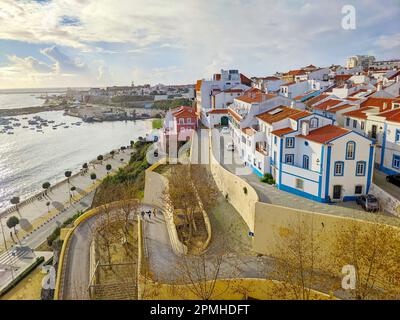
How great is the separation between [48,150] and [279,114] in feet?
101

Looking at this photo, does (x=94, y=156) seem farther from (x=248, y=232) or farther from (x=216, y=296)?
(x=216, y=296)

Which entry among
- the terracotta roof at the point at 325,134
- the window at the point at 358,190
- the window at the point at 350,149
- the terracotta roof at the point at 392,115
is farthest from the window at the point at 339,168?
the terracotta roof at the point at 392,115

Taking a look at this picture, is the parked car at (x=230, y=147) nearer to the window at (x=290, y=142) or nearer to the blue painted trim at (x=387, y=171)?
the window at (x=290, y=142)

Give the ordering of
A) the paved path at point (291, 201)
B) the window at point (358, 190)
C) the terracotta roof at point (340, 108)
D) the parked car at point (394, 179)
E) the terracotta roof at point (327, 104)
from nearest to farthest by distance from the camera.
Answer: the paved path at point (291, 201)
the window at point (358, 190)
the parked car at point (394, 179)
the terracotta roof at point (340, 108)
the terracotta roof at point (327, 104)

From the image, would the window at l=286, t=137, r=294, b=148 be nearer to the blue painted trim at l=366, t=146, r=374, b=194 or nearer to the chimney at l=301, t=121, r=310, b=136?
the chimney at l=301, t=121, r=310, b=136

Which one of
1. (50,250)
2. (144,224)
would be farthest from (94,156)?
(144,224)

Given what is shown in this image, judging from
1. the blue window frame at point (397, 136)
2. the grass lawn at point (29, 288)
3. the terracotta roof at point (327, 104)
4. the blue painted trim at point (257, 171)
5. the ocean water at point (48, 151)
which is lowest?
the grass lawn at point (29, 288)

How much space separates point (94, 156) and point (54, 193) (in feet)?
39.6

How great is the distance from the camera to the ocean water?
84.4 ft

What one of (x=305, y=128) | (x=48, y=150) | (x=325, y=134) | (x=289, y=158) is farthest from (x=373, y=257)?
(x=48, y=150)

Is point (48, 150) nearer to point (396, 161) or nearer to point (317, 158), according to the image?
point (317, 158)

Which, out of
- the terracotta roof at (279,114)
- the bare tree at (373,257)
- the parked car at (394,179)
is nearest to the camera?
the bare tree at (373,257)

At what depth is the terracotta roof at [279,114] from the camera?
37.4 ft

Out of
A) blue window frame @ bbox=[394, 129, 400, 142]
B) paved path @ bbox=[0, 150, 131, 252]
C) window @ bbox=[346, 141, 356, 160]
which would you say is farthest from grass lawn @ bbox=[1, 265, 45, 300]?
blue window frame @ bbox=[394, 129, 400, 142]
